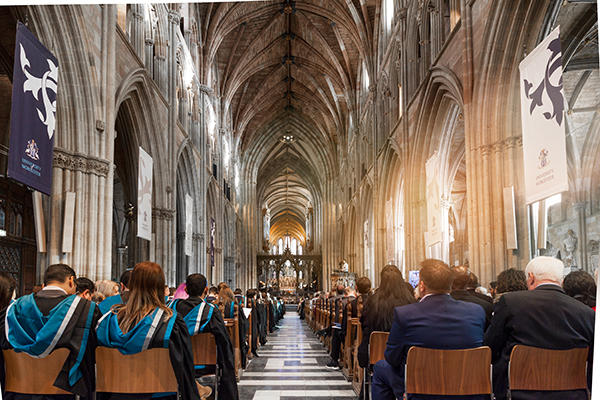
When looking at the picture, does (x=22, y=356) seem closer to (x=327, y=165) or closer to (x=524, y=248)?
(x=524, y=248)

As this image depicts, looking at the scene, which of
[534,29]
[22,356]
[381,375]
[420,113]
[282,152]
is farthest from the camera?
[282,152]

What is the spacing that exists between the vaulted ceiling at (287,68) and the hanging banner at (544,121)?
16.5 metres

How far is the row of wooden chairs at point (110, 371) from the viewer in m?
3.37

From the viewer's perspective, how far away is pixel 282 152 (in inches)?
1912

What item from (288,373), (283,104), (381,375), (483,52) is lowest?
(288,373)

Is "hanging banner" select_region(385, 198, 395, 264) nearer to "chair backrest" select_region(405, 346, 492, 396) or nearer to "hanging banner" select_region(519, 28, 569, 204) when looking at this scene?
"hanging banner" select_region(519, 28, 569, 204)

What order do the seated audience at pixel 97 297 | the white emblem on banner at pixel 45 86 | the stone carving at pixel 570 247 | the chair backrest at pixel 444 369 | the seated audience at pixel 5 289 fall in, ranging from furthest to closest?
the stone carving at pixel 570 247 < the white emblem on banner at pixel 45 86 < the seated audience at pixel 97 297 < the seated audience at pixel 5 289 < the chair backrest at pixel 444 369

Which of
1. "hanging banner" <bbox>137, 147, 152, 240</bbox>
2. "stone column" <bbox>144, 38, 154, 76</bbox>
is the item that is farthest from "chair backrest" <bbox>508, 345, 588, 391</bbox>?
"stone column" <bbox>144, 38, 154, 76</bbox>

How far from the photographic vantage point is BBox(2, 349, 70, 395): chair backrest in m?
3.37

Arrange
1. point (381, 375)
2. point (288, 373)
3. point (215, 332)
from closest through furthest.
Result: 1. point (381, 375)
2. point (215, 332)
3. point (288, 373)

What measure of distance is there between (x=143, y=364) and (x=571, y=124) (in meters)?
17.4

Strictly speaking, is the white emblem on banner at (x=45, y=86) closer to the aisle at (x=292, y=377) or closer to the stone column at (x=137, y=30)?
the aisle at (x=292, y=377)

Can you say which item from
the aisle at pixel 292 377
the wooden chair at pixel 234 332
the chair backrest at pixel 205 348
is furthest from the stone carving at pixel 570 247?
the chair backrest at pixel 205 348

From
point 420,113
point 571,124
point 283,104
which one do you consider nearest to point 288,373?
point 420,113
